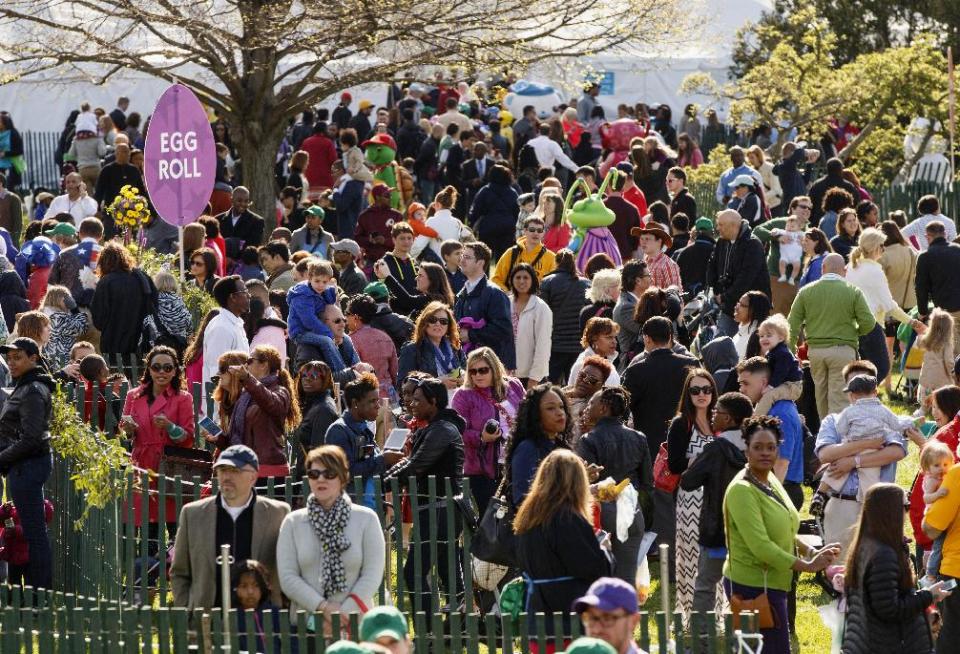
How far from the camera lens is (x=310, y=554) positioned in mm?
A: 8391

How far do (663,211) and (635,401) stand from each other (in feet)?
28.1

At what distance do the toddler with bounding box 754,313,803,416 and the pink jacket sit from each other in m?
1.62

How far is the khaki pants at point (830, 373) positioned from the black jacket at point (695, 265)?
299cm

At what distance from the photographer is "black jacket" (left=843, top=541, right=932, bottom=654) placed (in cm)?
826

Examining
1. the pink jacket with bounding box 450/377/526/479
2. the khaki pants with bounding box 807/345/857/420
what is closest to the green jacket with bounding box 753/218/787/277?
the khaki pants with bounding box 807/345/857/420

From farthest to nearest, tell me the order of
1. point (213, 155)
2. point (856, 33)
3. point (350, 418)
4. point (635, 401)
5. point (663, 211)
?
point (856, 33) < point (663, 211) < point (213, 155) < point (635, 401) < point (350, 418)

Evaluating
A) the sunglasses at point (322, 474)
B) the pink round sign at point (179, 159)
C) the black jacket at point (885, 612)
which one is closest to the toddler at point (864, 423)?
the black jacket at point (885, 612)

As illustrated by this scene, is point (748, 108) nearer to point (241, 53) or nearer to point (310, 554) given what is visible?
point (241, 53)

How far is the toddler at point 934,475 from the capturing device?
9703 mm

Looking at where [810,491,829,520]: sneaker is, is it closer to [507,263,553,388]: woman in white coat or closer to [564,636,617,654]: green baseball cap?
[507,263,553,388]: woman in white coat

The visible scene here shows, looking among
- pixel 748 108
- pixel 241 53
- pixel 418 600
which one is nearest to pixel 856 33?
pixel 748 108

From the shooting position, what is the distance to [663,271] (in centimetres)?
1620

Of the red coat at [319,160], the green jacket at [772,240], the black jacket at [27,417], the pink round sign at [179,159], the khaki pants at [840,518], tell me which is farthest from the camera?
the red coat at [319,160]

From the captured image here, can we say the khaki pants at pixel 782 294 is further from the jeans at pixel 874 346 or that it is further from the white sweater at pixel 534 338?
the white sweater at pixel 534 338
